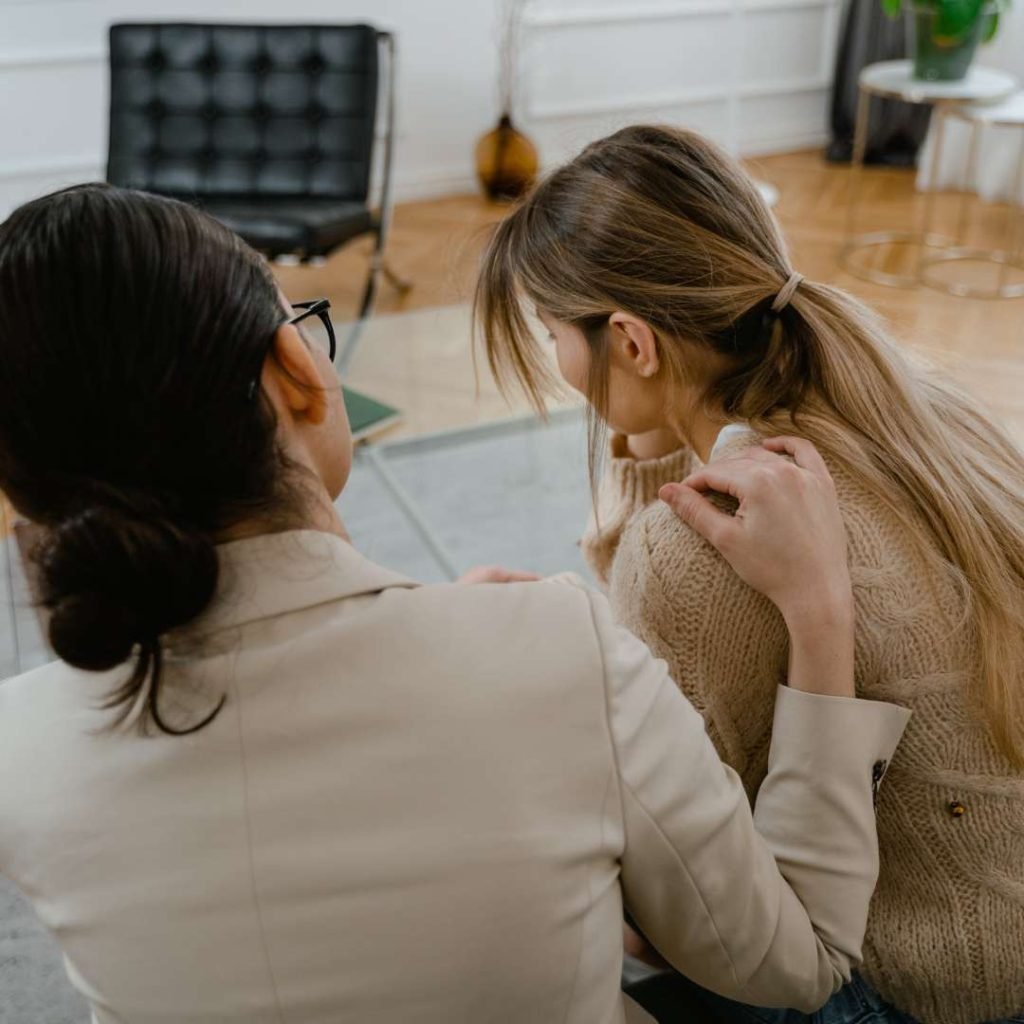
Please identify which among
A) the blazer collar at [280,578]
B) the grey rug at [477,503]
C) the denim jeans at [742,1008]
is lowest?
the grey rug at [477,503]

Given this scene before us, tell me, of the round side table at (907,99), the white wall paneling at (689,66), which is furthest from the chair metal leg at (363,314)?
the round side table at (907,99)

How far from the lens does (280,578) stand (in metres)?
0.70

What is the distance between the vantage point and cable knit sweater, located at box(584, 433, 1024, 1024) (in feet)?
3.19

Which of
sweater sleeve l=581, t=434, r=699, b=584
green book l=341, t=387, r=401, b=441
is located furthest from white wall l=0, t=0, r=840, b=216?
sweater sleeve l=581, t=434, r=699, b=584

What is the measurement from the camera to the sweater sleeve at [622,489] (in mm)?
1476

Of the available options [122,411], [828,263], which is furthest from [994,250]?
[122,411]

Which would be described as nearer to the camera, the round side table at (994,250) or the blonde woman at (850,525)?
the blonde woman at (850,525)

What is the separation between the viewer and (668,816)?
71 cm

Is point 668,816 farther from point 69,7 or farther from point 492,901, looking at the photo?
point 69,7

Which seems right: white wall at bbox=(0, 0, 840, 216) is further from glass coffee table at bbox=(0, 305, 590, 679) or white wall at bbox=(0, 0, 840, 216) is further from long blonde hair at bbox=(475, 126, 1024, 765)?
long blonde hair at bbox=(475, 126, 1024, 765)

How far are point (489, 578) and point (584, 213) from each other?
35 centimetres

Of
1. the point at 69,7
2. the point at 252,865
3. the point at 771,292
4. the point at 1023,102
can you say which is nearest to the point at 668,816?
the point at 252,865

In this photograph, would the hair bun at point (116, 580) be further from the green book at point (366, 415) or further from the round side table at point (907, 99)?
the round side table at point (907, 99)

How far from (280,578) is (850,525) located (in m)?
0.49
